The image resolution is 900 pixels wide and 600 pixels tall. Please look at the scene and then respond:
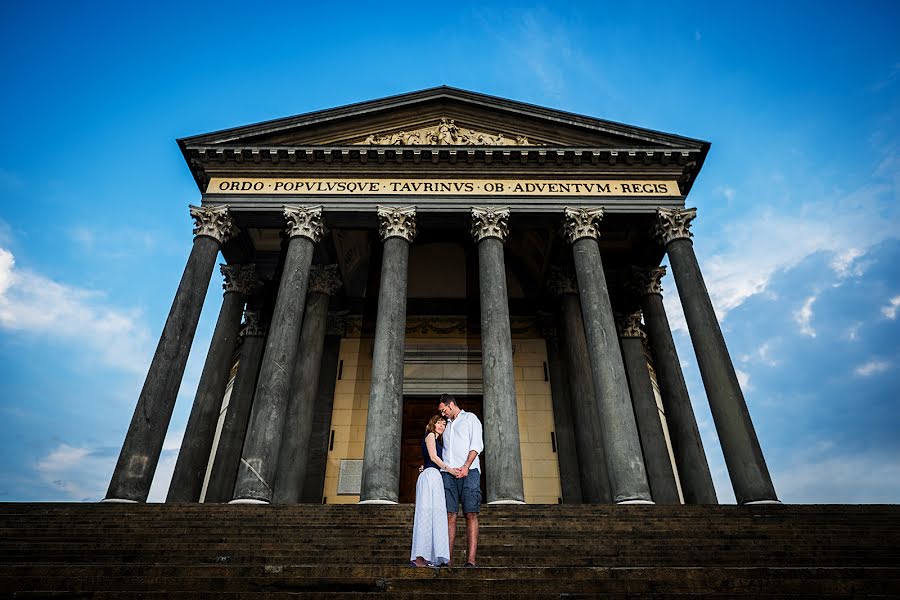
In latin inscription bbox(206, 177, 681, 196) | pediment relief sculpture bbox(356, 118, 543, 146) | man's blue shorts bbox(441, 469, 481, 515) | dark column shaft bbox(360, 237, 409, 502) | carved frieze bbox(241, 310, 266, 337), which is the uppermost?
pediment relief sculpture bbox(356, 118, 543, 146)

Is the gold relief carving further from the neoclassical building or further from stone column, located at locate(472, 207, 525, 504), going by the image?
stone column, located at locate(472, 207, 525, 504)

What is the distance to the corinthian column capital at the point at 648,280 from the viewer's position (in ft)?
60.4

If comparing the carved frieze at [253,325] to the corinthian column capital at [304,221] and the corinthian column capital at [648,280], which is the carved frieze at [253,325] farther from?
A: the corinthian column capital at [648,280]

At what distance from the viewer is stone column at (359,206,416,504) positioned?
12.1 meters

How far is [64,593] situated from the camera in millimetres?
5086

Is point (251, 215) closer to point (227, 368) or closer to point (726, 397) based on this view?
point (227, 368)

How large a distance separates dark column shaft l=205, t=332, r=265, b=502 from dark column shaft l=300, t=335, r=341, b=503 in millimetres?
2187

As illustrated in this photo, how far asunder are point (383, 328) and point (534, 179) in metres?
6.61

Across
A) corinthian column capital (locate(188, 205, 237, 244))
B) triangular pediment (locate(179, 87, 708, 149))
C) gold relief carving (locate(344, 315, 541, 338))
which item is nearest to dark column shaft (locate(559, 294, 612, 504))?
gold relief carving (locate(344, 315, 541, 338))

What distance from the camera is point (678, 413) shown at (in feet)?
54.1

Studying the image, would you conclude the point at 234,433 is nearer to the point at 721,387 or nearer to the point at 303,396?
the point at 303,396

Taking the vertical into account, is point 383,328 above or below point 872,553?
above

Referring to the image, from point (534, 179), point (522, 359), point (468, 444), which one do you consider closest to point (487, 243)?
point (534, 179)

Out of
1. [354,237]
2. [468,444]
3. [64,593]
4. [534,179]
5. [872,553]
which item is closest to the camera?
[64,593]
